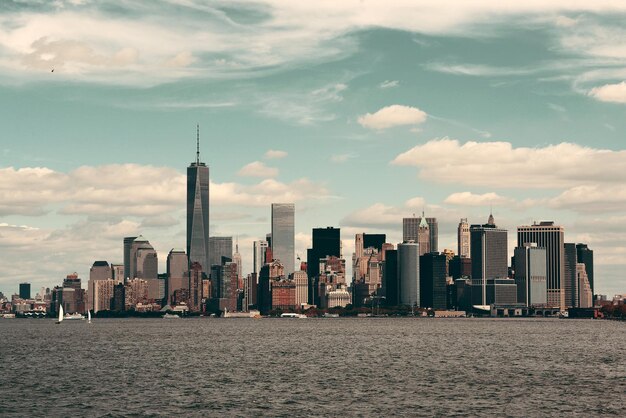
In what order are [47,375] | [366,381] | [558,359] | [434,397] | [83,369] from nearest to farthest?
[434,397] < [366,381] < [47,375] < [83,369] < [558,359]

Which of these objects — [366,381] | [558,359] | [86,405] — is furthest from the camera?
[558,359]

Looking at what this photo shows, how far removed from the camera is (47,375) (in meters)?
144

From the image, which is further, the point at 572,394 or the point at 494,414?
the point at 572,394

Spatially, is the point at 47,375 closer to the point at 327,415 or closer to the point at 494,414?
the point at 327,415

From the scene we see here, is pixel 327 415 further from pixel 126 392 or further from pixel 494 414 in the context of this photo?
pixel 126 392

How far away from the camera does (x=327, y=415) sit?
9975cm

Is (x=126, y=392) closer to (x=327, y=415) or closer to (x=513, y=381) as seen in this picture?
(x=327, y=415)

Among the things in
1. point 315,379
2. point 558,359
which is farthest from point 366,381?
point 558,359

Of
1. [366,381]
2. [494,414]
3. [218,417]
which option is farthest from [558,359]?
[218,417]

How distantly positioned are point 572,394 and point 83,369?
77.2 meters

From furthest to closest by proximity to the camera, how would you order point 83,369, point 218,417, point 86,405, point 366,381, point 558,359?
point 558,359
point 83,369
point 366,381
point 86,405
point 218,417

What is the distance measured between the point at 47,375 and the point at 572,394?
245 ft

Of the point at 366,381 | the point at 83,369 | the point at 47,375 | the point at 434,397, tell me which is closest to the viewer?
the point at 434,397

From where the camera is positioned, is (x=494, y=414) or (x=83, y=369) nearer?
(x=494, y=414)
